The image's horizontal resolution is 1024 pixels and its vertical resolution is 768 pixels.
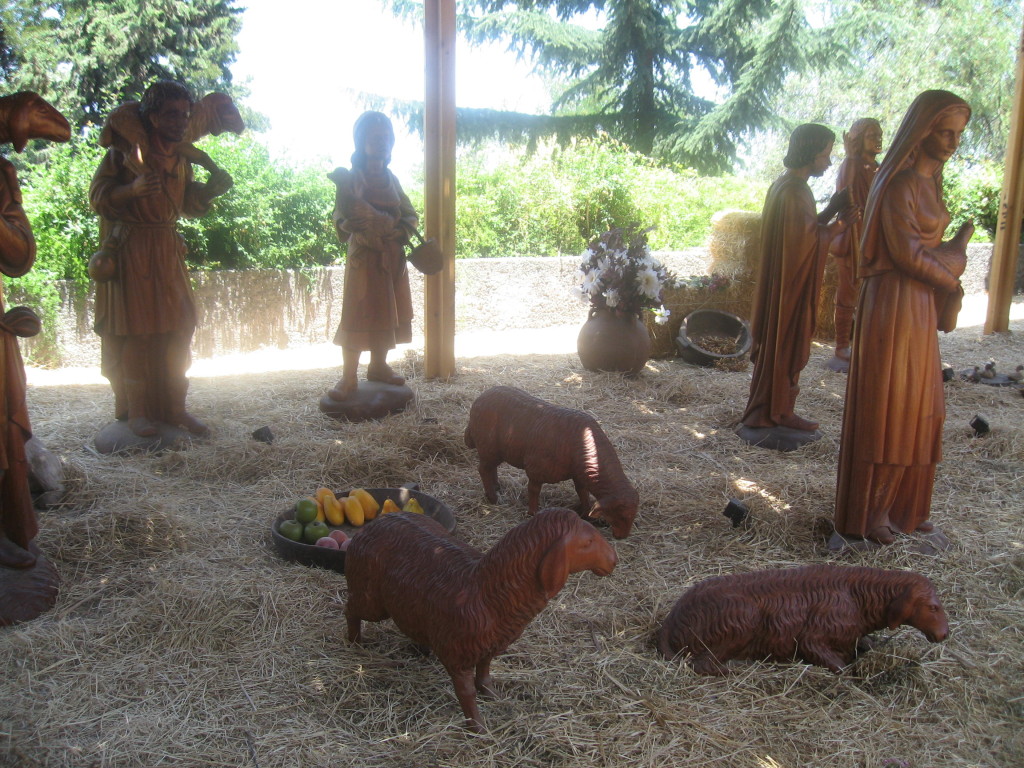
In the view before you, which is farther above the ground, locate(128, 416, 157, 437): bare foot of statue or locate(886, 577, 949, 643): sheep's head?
locate(128, 416, 157, 437): bare foot of statue

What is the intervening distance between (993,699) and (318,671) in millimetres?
2440

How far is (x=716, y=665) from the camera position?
9.18 feet

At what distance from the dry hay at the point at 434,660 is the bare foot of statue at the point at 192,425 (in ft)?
1.14

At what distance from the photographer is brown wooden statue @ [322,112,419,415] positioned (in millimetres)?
5938

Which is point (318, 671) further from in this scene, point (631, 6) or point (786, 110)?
point (786, 110)

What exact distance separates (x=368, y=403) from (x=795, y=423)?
3351 mm

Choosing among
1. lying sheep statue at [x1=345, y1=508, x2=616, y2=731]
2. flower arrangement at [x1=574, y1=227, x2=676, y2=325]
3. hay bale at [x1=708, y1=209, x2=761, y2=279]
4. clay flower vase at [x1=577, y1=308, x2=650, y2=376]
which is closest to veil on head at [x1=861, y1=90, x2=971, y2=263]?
lying sheep statue at [x1=345, y1=508, x2=616, y2=731]

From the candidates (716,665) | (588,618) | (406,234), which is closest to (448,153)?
(406,234)

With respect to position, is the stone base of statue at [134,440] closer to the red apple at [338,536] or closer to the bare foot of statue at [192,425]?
the bare foot of statue at [192,425]

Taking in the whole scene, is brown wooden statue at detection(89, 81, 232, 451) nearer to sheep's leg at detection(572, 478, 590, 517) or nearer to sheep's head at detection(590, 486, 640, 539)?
sheep's leg at detection(572, 478, 590, 517)

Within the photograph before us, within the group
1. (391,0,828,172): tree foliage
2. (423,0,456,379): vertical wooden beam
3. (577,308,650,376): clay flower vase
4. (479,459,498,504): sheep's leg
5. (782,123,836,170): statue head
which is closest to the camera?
(479,459,498,504): sheep's leg

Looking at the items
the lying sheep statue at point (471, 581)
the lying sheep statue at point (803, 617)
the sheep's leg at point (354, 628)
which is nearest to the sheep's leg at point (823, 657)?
the lying sheep statue at point (803, 617)

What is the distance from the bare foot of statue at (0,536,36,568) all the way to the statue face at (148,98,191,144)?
2730 millimetres

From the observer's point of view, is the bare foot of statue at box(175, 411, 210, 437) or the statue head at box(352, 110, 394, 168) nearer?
the bare foot of statue at box(175, 411, 210, 437)
